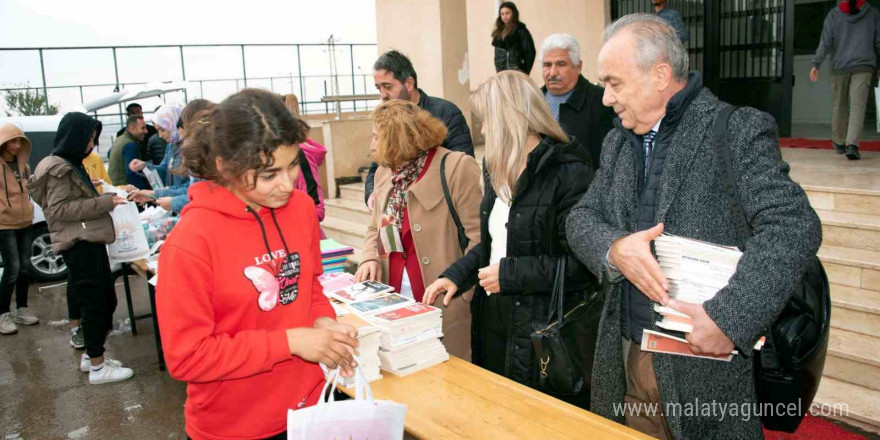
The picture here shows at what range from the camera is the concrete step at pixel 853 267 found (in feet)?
13.6

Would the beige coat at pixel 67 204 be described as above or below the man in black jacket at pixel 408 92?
below

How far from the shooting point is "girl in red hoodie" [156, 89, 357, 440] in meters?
1.56

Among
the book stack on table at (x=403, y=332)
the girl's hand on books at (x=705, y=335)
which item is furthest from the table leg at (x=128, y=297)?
the girl's hand on books at (x=705, y=335)

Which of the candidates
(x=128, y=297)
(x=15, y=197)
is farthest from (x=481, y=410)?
(x=15, y=197)

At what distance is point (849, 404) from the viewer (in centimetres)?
356

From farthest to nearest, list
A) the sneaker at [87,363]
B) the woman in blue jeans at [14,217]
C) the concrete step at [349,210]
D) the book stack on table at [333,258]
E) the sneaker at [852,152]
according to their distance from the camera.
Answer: the concrete step at [349,210] → the sneaker at [852,152] → the woman in blue jeans at [14,217] → the sneaker at [87,363] → the book stack on table at [333,258]

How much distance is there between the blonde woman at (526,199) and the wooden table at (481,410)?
1.00 ft

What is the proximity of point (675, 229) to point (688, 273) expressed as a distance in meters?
0.18

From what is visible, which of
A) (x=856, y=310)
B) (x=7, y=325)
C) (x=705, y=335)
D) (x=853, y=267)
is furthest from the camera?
(x=7, y=325)

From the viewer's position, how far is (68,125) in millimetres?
4562

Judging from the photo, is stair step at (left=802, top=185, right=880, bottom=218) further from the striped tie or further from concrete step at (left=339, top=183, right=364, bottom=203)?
concrete step at (left=339, top=183, right=364, bottom=203)

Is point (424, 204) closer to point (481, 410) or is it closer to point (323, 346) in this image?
point (481, 410)

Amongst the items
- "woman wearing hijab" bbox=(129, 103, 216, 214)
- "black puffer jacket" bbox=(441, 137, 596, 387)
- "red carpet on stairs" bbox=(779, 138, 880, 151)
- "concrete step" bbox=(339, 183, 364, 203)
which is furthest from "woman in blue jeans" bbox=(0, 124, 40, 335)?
"red carpet on stairs" bbox=(779, 138, 880, 151)

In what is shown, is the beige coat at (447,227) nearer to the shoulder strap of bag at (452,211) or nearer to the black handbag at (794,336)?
the shoulder strap of bag at (452,211)
